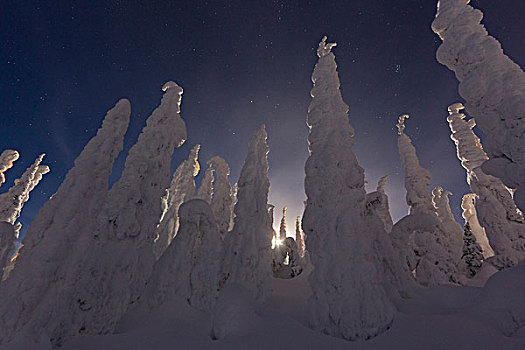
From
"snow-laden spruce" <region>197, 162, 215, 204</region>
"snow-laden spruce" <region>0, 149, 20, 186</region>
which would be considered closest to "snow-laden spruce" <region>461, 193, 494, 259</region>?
"snow-laden spruce" <region>197, 162, 215, 204</region>

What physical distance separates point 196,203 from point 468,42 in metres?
15.5

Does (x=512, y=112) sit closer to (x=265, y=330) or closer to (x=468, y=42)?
(x=468, y=42)

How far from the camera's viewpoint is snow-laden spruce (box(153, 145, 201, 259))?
24.5m

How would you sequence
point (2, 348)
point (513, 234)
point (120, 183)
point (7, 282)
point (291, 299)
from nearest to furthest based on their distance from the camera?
1. point (2, 348)
2. point (7, 282)
3. point (120, 183)
4. point (291, 299)
5. point (513, 234)

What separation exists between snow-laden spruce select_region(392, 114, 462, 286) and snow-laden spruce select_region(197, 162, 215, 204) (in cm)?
2199

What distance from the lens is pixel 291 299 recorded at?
13.2m

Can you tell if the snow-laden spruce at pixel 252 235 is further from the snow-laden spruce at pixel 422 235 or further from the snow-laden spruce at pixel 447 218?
the snow-laden spruce at pixel 447 218

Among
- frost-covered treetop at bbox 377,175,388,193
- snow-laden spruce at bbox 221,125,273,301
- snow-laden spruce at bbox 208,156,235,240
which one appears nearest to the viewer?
snow-laden spruce at bbox 221,125,273,301

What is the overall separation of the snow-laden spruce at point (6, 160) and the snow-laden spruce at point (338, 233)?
116 ft

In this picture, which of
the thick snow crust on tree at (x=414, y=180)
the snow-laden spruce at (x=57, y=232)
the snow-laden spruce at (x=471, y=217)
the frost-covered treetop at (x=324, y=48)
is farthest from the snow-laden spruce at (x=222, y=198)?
the snow-laden spruce at (x=471, y=217)

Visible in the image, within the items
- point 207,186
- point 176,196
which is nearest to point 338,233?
point 207,186

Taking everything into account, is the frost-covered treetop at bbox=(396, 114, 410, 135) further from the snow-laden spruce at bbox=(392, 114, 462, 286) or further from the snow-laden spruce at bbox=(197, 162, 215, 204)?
the snow-laden spruce at bbox=(197, 162, 215, 204)

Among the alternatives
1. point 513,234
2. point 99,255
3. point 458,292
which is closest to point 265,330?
point 99,255

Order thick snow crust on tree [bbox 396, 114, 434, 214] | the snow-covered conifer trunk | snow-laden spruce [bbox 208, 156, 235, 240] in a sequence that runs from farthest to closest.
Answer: snow-laden spruce [bbox 208, 156, 235, 240]
thick snow crust on tree [bbox 396, 114, 434, 214]
the snow-covered conifer trunk
